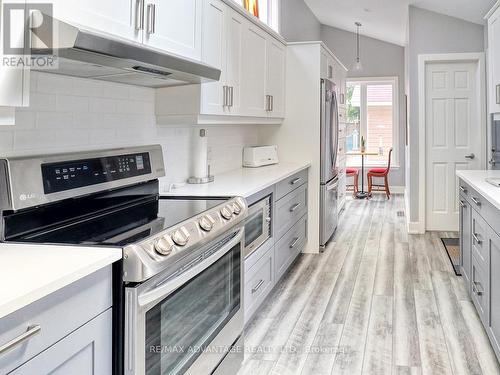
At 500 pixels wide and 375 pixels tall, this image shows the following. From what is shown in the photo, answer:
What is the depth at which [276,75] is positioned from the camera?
4.23 m

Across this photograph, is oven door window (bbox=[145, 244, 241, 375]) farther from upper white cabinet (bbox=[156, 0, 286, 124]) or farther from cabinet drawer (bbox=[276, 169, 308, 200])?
cabinet drawer (bbox=[276, 169, 308, 200])

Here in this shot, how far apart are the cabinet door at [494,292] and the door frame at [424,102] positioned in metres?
3.14

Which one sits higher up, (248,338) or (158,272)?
(158,272)

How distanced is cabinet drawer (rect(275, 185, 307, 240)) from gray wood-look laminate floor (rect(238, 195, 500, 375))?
0.45 metres

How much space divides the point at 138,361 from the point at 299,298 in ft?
6.99

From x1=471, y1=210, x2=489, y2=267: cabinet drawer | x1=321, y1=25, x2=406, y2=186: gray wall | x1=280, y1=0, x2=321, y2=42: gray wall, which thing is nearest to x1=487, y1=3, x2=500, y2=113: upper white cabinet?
x1=471, y1=210, x2=489, y2=267: cabinet drawer

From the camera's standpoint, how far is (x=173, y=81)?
2424 mm

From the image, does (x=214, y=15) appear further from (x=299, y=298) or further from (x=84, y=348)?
(x=84, y=348)

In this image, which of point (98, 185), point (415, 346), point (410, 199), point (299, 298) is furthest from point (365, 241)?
point (98, 185)

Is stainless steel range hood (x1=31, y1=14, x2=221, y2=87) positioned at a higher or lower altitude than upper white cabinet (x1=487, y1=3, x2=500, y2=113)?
lower

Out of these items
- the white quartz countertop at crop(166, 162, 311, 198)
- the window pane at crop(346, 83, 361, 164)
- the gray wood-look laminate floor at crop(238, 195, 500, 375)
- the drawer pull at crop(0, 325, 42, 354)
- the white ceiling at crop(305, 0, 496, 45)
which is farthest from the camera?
the window pane at crop(346, 83, 361, 164)

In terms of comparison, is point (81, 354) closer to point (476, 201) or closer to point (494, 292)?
point (494, 292)

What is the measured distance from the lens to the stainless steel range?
52.4 inches

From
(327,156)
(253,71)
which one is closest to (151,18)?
(253,71)
